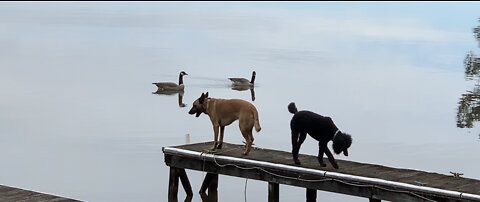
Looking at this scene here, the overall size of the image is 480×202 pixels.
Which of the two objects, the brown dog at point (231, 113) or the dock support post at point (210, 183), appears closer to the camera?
the brown dog at point (231, 113)

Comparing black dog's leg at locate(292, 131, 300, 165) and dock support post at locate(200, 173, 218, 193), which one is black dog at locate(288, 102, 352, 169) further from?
dock support post at locate(200, 173, 218, 193)

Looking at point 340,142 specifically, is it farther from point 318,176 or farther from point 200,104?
point 200,104

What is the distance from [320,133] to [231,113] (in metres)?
1.53

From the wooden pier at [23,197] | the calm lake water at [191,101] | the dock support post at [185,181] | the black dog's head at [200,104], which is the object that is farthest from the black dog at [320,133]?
the wooden pier at [23,197]

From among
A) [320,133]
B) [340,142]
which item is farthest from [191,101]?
[340,142]

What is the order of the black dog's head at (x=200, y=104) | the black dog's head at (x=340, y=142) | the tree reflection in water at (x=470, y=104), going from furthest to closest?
the tree reflection in water at (x=470, y=104), the black dog's head at (x=200, y=104), the black dog's head at (x=340, y=142)

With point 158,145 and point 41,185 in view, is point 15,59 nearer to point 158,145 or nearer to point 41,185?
point 158,145

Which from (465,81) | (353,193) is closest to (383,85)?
(465,81)

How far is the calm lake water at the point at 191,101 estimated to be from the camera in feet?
56.9

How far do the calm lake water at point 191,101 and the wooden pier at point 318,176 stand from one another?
1.56 meters

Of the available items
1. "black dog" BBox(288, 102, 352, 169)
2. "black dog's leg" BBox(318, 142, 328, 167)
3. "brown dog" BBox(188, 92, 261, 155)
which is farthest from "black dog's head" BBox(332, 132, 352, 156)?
"brown dog" BBox(188, 92, 261, 155)

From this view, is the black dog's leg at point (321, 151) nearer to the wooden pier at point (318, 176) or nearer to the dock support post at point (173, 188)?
the wooden pier at point (318, 176)

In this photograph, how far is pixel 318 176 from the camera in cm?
1242

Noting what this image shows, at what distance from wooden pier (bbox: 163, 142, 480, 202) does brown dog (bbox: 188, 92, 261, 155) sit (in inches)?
11.9
